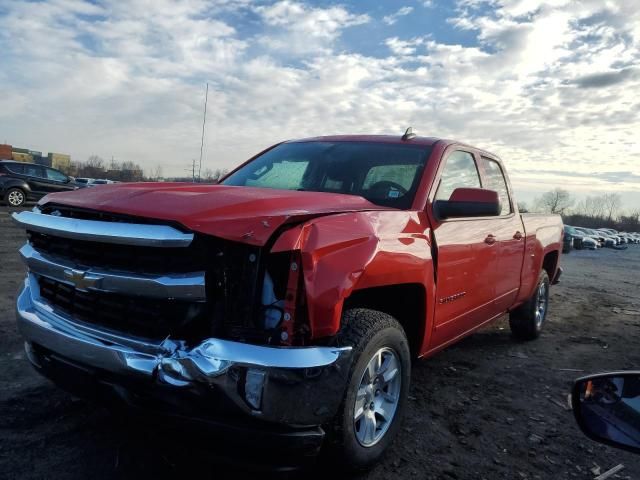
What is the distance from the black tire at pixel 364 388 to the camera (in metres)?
2.28

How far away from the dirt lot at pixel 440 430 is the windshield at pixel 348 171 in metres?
1.55

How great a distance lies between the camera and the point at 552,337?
243 inches

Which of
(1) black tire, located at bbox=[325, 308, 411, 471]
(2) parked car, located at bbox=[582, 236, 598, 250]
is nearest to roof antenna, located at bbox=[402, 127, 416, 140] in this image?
(1) black tire, located at bbox=[325, 308, 411, 471]

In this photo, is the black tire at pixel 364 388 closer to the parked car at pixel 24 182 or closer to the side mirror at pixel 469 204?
the side mirror at pixel 469 204

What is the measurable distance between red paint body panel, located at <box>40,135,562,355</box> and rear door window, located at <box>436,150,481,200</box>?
0.23 feet

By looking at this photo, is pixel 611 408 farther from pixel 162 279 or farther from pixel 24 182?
pixel 24 182

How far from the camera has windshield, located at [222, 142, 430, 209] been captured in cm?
341

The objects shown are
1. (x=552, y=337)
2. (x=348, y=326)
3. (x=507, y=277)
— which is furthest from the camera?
(x=552, y=337)

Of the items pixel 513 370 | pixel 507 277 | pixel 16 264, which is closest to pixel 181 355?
pixel 507 277

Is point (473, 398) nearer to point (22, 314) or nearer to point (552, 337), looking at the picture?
point (552, 337)

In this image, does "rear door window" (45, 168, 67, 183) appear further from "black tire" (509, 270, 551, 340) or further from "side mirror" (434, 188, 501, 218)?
"side mirror" (434, 188, 501, 218)

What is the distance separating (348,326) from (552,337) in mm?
4751

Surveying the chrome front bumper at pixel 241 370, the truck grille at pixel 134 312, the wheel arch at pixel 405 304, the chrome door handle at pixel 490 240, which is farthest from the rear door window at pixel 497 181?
the truck grille at pixel 134 312

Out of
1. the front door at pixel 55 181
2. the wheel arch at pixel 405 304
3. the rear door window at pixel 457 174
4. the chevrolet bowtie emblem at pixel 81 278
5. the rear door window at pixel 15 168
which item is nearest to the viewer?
the chevrolet bowtie emblem at pixel 81 278
